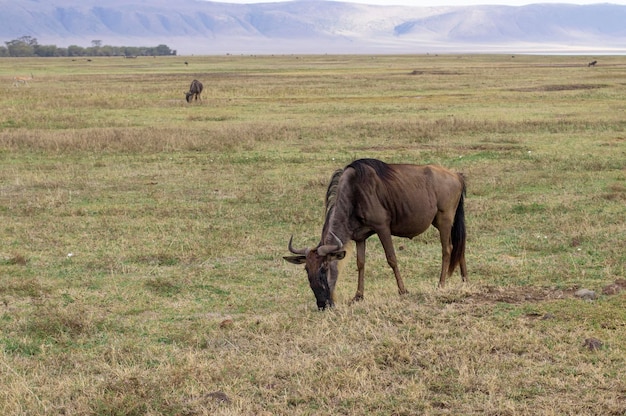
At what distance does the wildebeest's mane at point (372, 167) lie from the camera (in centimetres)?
923

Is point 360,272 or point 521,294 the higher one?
point 360,272

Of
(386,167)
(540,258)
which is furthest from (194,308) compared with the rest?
(540,258)

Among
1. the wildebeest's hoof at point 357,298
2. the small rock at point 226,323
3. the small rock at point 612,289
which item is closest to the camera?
the small rock at point 226,323

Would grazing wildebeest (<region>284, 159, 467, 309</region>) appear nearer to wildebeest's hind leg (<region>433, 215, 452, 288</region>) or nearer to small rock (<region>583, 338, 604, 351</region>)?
wildebeest's hind leg (<region>433, 215, 452, 288</region>)

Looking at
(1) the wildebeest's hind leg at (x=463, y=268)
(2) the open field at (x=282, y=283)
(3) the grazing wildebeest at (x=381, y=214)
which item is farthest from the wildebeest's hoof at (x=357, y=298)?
(1) the wildebeest's hind leg at (x=463, y=268)

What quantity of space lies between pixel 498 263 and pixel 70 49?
17881 cm

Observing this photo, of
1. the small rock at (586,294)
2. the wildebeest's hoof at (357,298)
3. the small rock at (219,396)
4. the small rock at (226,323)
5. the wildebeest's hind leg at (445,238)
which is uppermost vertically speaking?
the wildebeest's hind leg at (445,238)

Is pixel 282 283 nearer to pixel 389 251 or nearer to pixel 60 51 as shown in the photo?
pixel 389 251

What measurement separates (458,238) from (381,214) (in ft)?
4.47

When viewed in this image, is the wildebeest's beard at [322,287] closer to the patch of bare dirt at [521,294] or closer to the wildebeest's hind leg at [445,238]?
the patch of bare dirt at [521,294]

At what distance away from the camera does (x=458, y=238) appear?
10.1 m

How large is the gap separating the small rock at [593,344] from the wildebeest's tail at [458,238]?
3032 millimetres

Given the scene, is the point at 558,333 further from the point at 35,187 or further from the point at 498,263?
the point at 35,187

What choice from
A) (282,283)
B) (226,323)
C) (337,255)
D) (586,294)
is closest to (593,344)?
(586,294)
